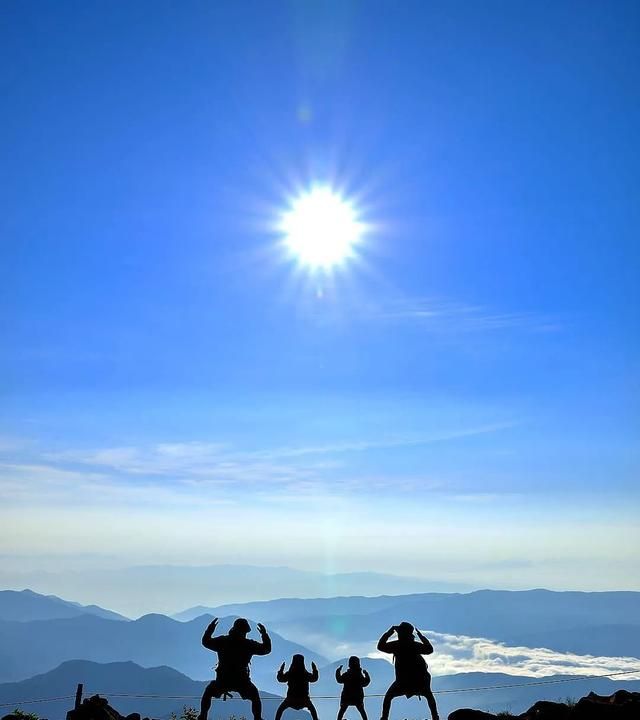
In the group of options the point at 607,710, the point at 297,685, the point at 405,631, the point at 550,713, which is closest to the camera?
the point at 607,710

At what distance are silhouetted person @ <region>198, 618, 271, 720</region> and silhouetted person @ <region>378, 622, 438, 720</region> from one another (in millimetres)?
3093

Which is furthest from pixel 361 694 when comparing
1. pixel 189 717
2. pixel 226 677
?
pixel 189 717

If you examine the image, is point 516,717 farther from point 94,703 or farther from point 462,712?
point 94,703

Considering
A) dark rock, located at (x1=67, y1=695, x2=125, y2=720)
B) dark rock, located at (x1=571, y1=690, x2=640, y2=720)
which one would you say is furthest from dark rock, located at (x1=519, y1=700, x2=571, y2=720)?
dark rock, located at (x1=67, y1=695, x2=125, y2=720)

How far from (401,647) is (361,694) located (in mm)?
1828

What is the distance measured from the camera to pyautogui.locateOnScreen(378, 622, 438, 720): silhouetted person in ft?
47.3

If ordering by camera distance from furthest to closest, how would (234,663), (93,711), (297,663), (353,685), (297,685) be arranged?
(297,663) < (353,685) < (297,685) < (93,711) < (234,663)

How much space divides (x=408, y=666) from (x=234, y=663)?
4.30 metres

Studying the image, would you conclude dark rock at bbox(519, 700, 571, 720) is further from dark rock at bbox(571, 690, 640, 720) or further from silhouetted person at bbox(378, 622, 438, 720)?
silhouetted person at bbox(378, 622, 438, 720)

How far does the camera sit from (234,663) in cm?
1452

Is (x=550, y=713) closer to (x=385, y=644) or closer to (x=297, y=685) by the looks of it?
(x=385, y=644)

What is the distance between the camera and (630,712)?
1301 cm

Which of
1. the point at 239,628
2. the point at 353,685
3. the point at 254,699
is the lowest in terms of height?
the point at 254,699

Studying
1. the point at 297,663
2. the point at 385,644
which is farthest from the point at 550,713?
the point at 297,663
